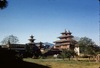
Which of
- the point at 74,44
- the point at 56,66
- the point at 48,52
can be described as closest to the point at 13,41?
the point at 48,52

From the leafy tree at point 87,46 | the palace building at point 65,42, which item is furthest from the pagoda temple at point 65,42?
the leafy tree at point 87,46

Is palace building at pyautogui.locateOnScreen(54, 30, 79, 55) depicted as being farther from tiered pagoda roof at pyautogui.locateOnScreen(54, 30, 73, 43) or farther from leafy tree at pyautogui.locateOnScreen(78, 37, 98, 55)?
leafy tree at pyautogui.locateOnScreen(78, 37, 98, 55)

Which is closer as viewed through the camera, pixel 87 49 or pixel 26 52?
pixel 87 49

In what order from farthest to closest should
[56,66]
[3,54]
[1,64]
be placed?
1. [56,66]
2. [3,54]
3. [1,64]

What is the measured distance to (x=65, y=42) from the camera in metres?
79.3

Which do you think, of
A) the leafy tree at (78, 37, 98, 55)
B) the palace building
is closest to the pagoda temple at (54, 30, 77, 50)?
the palace building

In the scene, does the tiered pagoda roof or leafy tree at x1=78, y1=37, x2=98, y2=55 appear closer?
leafy tree at x1=78, y1=37, x2=98, y2=55

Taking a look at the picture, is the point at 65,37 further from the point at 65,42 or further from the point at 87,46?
the point at 87,46

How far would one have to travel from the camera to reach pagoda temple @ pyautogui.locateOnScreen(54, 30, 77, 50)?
2995 inches

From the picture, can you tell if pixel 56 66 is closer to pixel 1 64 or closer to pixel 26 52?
pixel 1 64

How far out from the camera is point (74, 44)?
7531 centimetres

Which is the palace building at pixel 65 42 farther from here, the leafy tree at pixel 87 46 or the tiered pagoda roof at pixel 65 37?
the leafy tree at pixel 87 46

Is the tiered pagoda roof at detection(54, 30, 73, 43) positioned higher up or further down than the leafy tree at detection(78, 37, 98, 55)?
higher up

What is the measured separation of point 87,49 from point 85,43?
4.11m
